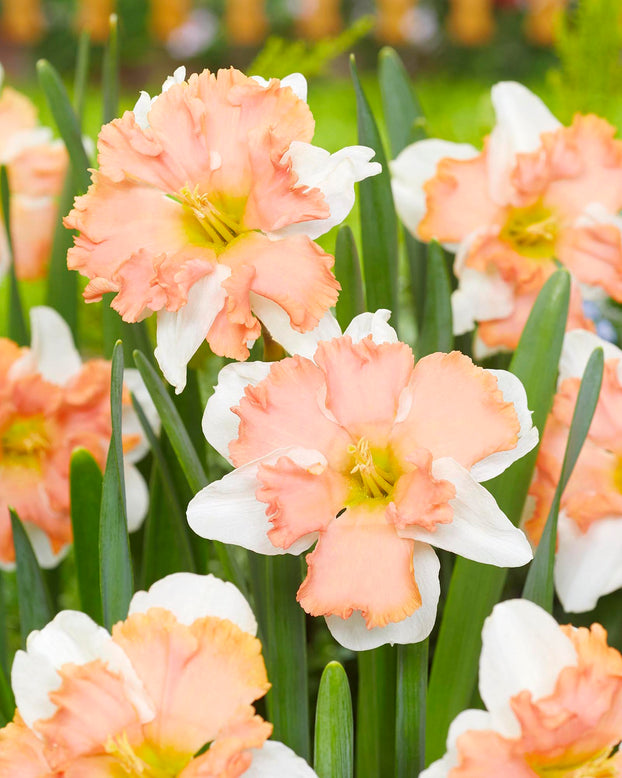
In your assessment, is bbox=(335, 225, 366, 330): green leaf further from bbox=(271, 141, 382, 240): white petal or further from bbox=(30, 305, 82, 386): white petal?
bbox=(30, 305, 82, 386): white petal

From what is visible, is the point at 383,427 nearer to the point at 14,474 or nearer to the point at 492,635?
the point at 492,635

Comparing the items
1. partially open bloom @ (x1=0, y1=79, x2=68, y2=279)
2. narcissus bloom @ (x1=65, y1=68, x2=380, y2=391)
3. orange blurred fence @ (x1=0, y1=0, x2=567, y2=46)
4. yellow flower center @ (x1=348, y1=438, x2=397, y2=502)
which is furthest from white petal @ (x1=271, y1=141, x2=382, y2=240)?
orange blurred fence @ (x1=0, y1=0, x2=567, y2=46)

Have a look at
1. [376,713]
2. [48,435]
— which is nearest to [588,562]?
[376,713]

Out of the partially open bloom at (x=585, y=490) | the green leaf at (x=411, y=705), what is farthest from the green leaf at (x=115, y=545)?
the partially open bloom at (x=585, y=490)

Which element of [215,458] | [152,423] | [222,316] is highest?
[222,316]

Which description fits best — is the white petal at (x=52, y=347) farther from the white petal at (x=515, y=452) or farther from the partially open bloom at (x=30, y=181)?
the white petal at (x=515, y=452)

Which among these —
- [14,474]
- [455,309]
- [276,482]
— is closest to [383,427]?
[276,482]
